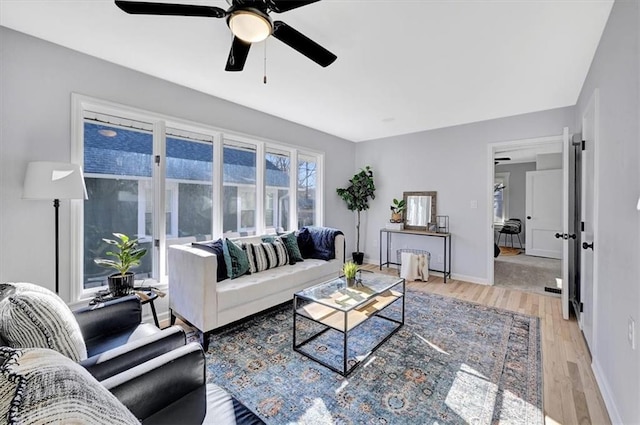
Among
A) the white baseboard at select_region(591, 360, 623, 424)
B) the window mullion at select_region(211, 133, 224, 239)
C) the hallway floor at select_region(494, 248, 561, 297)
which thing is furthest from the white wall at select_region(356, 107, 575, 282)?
the window mullion at select_region(211, 133, 224, 239)

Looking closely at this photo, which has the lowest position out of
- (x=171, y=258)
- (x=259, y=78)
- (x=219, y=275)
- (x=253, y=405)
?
(x=253, y=405)

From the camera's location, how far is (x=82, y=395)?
0.51 metres

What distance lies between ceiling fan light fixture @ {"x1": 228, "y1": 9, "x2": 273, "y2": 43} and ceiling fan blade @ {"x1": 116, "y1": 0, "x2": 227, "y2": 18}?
0.07 m

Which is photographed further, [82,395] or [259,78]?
[259,78]

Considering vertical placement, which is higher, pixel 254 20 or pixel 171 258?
pixel 254 20

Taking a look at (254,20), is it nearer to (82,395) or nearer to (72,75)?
(82,395)

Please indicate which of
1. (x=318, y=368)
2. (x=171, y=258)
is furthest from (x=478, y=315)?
(x=171, y=258)

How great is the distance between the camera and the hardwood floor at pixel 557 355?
66.2 inches

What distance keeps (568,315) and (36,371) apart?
414 centimetres

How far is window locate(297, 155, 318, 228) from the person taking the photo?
4.73 metres

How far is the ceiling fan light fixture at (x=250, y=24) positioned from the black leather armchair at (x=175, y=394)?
5.35 feet

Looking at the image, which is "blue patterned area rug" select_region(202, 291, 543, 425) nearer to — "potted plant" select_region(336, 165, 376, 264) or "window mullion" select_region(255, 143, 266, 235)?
"window mullion" select_region(255, 143, 266, 235)

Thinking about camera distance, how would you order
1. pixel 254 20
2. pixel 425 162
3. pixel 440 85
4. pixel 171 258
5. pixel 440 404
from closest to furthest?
pixel 254 20, pixel 440 404, pixel 171 258, pixel 440 85, pixel 425 162

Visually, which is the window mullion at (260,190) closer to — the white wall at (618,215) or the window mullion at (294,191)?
the window mullion at (294,191)
